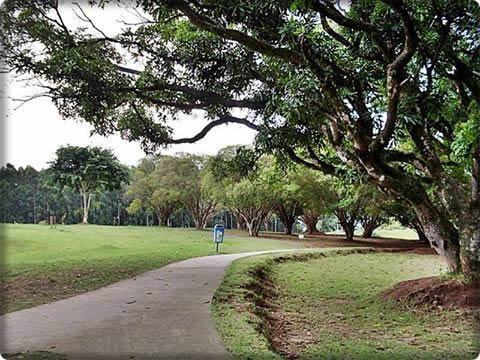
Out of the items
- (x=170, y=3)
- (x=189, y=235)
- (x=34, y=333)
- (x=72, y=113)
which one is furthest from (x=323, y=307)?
(x=189, y=235)

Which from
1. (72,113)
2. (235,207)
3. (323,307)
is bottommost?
(323,307)

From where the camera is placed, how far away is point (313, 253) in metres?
11.6

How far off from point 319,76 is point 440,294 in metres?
3.00

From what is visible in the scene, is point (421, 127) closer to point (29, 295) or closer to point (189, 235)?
point (29, 295)

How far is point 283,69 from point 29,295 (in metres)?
4.28

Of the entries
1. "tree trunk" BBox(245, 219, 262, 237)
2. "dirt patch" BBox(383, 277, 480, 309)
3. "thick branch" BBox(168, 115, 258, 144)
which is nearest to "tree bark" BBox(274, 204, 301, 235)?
"tree trunk" BBox(245, 219, 262, 237)

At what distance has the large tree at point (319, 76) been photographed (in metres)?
4.03

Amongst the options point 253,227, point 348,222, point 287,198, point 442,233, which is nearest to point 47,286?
point 442,233

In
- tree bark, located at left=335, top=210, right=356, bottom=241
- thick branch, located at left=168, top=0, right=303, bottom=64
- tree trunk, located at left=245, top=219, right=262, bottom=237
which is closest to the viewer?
thick branch, located at left=168, top=0, right=303, bottom=64

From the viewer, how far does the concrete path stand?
9.81ft

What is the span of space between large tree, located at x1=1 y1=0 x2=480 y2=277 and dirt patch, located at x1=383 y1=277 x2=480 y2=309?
25 cm

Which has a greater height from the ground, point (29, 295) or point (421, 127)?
point (421, 127)

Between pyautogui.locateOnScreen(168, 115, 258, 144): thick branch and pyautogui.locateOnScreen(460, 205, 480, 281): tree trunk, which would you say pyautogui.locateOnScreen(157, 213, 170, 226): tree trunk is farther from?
pyautogui.locateOnScreen(460, 205, 480, 281): tree trunk

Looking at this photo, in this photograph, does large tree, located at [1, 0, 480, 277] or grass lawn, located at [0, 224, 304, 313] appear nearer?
large tree, located at [1, 0, 480, 277]
